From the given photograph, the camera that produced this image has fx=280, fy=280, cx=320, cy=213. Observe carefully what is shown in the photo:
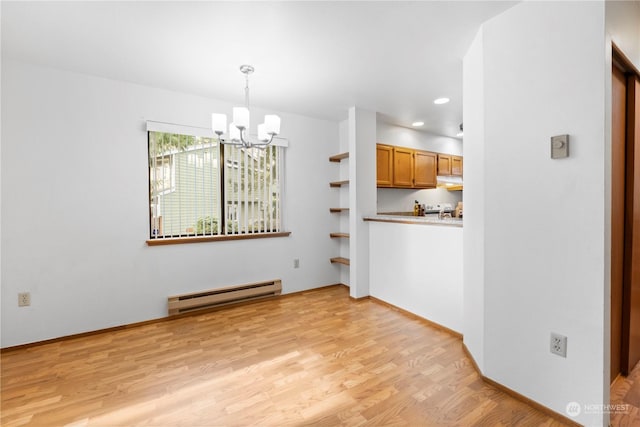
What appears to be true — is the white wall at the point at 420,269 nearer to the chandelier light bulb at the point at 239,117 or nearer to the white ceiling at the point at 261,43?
the white ceiling at the point at 261,43

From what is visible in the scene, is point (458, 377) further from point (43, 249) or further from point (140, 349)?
point (43, 249)

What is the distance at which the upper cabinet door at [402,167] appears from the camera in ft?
14.4

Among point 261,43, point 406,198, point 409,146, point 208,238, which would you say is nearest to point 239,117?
point 261,43

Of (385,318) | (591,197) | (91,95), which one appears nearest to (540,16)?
(591,197)

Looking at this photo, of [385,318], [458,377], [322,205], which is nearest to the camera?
[458,377]

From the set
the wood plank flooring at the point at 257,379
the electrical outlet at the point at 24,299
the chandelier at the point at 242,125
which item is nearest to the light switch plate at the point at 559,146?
the wood plank flooring at the point at 257,379

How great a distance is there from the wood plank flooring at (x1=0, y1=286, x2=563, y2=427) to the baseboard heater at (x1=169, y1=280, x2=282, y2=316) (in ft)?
0.69

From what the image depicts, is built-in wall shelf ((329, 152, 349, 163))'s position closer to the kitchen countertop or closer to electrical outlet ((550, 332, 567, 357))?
the kitchen countertop

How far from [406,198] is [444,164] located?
1.01 m

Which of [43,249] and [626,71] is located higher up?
[626,71]

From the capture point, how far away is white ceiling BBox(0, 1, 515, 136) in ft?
5.97

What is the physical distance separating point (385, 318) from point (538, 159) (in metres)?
2.14

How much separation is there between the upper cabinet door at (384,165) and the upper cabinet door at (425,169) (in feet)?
1.96

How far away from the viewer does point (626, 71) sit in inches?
73.0
